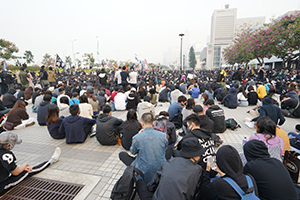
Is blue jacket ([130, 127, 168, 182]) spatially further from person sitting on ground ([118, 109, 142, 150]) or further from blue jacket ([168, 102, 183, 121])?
blue jacket ([168, 102, 183, 121])

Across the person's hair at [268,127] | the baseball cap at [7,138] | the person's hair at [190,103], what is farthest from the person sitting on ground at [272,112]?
the baseball cap at [7,138]

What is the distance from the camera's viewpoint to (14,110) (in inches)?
247

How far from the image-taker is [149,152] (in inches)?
110

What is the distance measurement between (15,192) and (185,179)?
3.39 metres

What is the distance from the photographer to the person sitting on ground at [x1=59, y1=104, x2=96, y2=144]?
493 centimetres

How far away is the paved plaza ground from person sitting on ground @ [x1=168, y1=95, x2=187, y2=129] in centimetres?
163

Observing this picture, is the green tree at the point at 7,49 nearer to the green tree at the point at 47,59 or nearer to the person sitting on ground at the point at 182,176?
the green tree at the point at 47,59

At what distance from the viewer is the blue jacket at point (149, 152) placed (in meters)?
2.81

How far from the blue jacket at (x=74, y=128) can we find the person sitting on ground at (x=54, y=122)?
0.25 metres

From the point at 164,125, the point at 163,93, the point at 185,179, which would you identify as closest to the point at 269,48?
the point at 163,93

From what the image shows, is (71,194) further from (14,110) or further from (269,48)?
(269,48)

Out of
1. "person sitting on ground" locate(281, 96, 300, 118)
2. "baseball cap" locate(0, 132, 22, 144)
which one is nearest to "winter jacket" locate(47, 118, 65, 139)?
"baseball cap" locate(0, 132, 22, 144)

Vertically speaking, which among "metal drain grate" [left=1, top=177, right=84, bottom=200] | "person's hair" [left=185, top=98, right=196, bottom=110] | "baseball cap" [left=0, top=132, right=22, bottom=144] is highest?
"person's hair" [left=185, top=98, right=196, bottom=110]

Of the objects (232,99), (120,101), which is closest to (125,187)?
(120,101)
